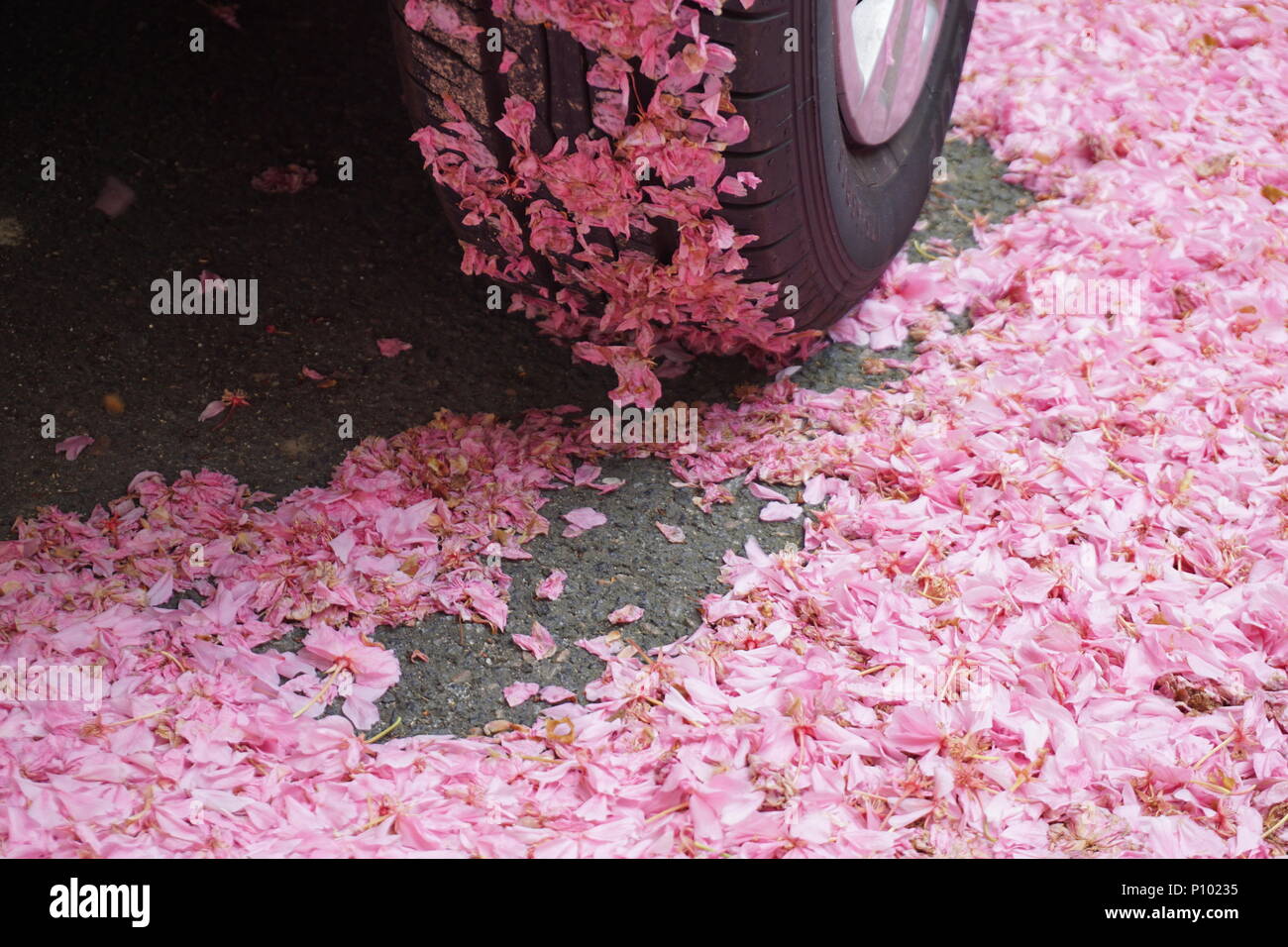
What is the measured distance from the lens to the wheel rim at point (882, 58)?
1.84 m

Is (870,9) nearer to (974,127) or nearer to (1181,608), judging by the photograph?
(974,127)

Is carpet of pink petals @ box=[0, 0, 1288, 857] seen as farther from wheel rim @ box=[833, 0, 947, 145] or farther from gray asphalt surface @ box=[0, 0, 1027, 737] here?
wheel rim @ box=[833, 0, 947, 145]

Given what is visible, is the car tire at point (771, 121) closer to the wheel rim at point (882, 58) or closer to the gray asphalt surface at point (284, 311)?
the wheel rim at point (882, 58)

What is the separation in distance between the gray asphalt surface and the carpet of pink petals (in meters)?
0.06

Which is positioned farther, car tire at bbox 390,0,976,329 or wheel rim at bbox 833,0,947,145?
wheel rim at bbox 833,0,947,145

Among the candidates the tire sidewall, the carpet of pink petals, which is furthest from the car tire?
the carpet of pink petals

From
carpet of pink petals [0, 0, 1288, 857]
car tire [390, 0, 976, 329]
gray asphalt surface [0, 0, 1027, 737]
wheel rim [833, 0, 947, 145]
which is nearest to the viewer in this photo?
carpet of pink petals [0, 0, 1288, 857]

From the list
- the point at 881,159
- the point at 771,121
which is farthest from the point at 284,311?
the point at 881,159

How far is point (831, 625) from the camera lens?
5.31ft

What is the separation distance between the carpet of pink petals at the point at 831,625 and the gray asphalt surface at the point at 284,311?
61 mm

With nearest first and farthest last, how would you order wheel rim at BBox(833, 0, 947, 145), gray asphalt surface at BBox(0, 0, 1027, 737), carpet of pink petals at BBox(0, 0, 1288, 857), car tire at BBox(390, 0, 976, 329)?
carpet of pink petals at BBox(0, 0, 1288, 857) < car tire at BBox(390, 0, 976, 329) < gray asphalt surface at BBox(0, 0, 1027, 737) < wheel rim at BBox(833, 0, 947, 145)

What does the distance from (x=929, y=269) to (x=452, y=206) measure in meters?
0.99

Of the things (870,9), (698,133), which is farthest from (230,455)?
(870,9)

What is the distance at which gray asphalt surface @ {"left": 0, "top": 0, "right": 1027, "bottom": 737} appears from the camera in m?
1.74
